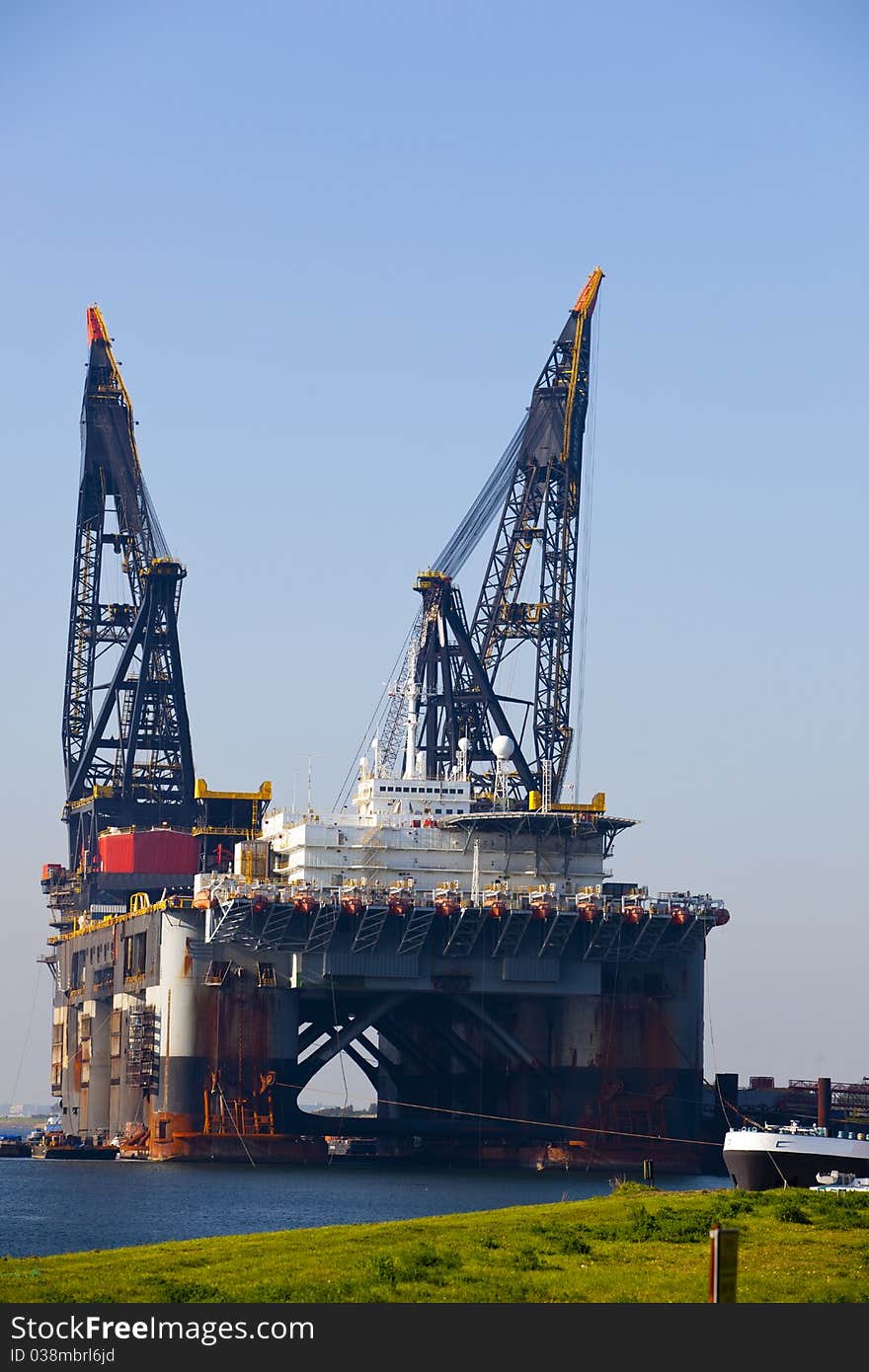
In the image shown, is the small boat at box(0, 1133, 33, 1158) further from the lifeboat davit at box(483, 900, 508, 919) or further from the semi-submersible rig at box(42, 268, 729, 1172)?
the lifeboat davit at box(483, 900, 508, 919)

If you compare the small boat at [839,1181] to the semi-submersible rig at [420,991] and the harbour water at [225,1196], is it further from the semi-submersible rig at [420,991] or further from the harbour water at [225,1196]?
the semi-submersible rig at [420,991]

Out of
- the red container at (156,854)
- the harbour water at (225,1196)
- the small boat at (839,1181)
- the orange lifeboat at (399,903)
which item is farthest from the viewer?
the red container at (156,854)

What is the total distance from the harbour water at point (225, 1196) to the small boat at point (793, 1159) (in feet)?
25.6

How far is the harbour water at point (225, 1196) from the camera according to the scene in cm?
6719

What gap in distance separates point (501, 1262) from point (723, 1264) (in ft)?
40.2

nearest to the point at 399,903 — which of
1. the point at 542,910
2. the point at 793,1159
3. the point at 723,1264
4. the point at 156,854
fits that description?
the point at 542,910

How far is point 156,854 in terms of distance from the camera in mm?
134125

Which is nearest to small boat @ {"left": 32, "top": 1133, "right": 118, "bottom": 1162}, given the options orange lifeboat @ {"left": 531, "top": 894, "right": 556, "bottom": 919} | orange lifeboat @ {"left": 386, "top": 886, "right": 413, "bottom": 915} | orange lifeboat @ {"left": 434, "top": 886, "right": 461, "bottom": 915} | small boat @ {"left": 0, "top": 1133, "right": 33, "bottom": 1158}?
small boat @ {"left": 0, "top": 1133, "right": 33, "bottom": 1158}

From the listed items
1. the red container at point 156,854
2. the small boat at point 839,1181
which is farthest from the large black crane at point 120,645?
the small boat at point 839,1181

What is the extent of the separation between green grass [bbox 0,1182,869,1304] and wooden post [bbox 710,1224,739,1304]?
5771 millimetres

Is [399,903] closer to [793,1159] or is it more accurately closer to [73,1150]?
[73,1150]

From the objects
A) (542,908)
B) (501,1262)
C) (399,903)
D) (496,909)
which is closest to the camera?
(501,1262)

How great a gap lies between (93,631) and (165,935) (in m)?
55.5
